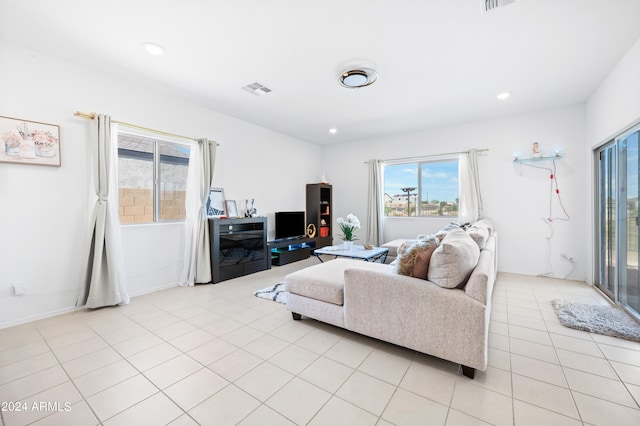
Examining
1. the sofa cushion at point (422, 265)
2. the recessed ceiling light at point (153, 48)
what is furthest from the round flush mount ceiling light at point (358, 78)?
the sofa cushion at point (422, 265)

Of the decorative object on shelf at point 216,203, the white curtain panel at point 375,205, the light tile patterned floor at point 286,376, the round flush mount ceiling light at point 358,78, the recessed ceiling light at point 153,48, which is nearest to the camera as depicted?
the light tile patterned floor at point 286,376

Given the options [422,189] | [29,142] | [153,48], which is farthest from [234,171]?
[422,189]

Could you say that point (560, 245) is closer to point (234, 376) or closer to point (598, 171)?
point (598, 171)

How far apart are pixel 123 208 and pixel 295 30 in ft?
9.62

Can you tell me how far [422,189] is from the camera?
5.34 meters

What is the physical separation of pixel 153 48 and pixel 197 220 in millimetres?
2181

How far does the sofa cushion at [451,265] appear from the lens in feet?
5.91

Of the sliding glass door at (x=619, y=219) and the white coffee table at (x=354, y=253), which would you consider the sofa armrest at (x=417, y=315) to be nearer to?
the white coffee table at (x=354, y=253)

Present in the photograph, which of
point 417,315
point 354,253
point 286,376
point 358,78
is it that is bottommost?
point 286,376

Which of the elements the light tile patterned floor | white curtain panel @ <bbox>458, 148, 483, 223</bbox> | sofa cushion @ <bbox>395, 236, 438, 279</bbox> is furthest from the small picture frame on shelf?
white curtain panel @ <bbox>458, 148, 483, 223</bbox>

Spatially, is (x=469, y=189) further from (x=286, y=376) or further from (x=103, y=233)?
(x=103, y=233)

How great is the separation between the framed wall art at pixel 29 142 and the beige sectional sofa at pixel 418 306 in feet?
9.51

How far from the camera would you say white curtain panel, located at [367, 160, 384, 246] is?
558 centimetres

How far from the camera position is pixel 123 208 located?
332 centimetres
